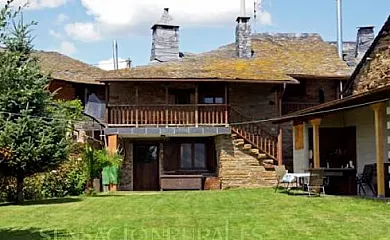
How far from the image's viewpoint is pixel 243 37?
29.5 m

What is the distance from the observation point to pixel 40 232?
11000mm

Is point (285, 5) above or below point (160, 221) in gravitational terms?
above

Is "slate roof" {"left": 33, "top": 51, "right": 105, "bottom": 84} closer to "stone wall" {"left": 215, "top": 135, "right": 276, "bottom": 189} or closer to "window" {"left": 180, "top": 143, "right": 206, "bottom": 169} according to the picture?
"window" {"left": 180, "top": 143, "right": 206, "bottom": 169}

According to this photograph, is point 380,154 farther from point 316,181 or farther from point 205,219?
point 205,219

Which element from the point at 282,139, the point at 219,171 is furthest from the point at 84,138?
the point at 282,139

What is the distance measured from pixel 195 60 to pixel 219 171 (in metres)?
6.46

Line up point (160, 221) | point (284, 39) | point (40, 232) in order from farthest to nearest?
point (284, 39)
point (160, 221)
point (40, 232)

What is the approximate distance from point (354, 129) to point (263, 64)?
8.96 m

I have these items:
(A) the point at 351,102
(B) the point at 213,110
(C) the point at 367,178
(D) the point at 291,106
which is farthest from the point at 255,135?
(A) the point at 351,102

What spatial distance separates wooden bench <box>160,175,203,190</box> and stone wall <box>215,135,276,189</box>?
46.8 inches

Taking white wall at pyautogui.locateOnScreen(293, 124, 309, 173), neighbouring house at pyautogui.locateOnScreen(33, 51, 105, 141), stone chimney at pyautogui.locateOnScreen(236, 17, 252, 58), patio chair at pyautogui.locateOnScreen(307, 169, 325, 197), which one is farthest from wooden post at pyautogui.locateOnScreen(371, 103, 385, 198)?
neighbouring house at pyautogui.locateOnScreen(33, 51, 105, 141)

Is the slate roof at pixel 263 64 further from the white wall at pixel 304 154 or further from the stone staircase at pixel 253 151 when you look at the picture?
the white wall at pixel 304 154

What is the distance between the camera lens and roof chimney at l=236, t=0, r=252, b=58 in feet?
96.5

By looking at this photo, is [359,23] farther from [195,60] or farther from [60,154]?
[60,154]
